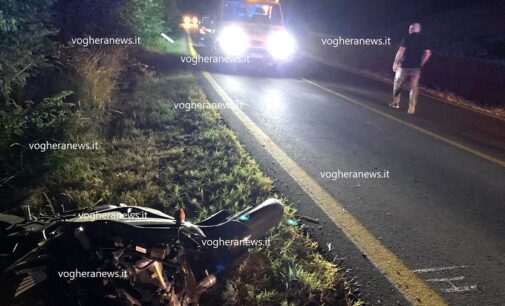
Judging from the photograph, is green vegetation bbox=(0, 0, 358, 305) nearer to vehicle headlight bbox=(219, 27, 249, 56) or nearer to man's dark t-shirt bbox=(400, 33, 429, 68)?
man's dark t-shirt bbox=(400, 33, 429, 68)

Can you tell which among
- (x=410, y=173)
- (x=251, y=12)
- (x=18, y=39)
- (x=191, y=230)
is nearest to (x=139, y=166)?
(x=18, y=39)

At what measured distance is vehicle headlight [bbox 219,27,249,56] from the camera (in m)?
12.9

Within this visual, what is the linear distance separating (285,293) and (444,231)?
185 cm

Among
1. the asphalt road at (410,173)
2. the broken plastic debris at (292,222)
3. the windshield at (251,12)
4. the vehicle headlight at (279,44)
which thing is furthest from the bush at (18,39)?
the windshield at (251,12)

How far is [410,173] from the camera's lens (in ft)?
16.4

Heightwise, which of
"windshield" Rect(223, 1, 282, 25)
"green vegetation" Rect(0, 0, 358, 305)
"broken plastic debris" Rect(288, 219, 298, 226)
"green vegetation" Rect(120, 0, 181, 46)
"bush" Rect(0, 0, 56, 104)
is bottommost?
"broken plastic debris" Rect(288, 219, 298, 226)

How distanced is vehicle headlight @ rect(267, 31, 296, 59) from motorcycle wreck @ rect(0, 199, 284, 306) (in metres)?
11.2

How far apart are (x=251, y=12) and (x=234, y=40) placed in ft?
4.84

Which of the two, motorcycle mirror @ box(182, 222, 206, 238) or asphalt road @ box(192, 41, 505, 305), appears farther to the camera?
asphalt road @ box(192, 41, 505, 305)

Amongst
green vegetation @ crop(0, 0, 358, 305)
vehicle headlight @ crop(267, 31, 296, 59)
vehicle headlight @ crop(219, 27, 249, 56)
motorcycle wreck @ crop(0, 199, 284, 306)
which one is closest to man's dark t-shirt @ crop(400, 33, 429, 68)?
green vegetation @ crop(0, 0, 358, 305)

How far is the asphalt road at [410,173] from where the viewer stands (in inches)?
123

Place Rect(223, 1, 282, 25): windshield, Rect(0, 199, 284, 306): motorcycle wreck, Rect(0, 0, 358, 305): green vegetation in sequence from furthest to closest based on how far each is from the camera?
Rect(223, 1, 282, 25): windshield < Rect(0, 0, 358, 305): green vegetation < Rect(0, 199, 284, 306): motorcycle wreck

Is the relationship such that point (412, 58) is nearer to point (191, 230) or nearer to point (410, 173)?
point (410, 173)

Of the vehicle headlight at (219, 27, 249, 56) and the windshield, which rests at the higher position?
the windshield
